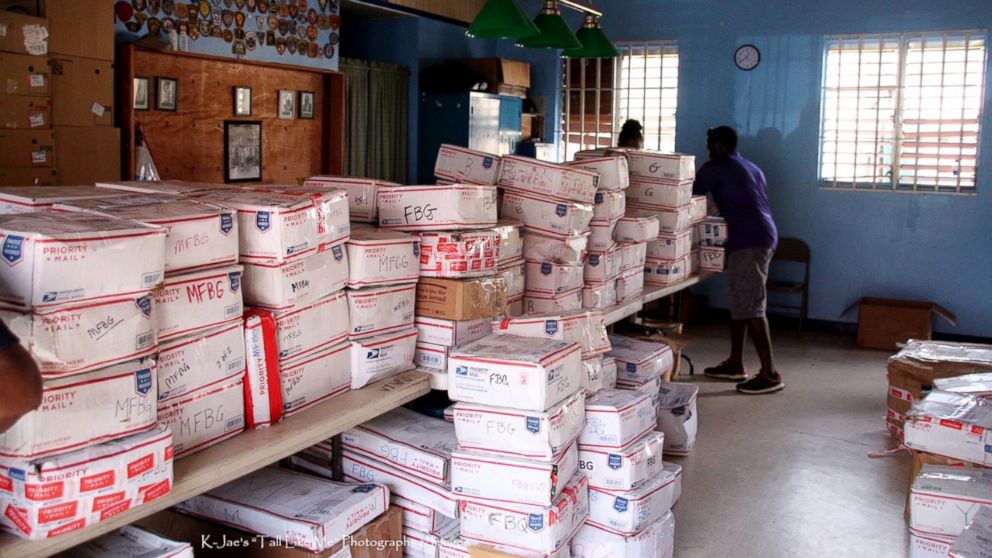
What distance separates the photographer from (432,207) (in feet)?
10.5

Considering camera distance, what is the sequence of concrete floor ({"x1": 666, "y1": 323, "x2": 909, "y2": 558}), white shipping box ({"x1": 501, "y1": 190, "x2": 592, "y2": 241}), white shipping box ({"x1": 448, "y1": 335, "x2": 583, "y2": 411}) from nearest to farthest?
white shipping box ({"x1": 448, "y1": 335, "x2": 583, "y2": 411}) → concrete floor ({"x1": 666, "y1": 323, "x2": 909, "y2": 558}) → white shipping box ({"x1": 501, "y1": 190, "x2": 592, "y2": 241})

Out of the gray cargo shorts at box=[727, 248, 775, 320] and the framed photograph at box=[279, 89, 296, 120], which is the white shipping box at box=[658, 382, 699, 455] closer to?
the gray cargo shorts at box=[727, 248, 775, 320]

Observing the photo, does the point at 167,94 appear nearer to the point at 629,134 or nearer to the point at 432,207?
the point at 629,134

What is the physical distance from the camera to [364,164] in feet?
25.9

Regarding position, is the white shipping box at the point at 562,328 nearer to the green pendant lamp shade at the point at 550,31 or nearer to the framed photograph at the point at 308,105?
the green pendant lamp shade at the point at 550,31

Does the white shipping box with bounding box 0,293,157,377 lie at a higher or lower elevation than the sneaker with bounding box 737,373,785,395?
higher

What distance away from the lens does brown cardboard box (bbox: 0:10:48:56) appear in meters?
4.52

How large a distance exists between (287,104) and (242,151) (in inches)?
25.0

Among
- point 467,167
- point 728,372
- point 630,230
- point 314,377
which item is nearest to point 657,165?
point 630,230

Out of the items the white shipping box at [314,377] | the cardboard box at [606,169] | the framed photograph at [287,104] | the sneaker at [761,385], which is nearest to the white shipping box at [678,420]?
the cardboard box at [606,169]

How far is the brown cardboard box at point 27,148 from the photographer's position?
4621 mm

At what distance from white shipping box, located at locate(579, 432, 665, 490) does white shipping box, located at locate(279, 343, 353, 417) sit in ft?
2.96

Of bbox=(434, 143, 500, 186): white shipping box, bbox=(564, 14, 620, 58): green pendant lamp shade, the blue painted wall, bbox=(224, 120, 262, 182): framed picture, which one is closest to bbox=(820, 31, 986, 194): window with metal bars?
the blue painted wall

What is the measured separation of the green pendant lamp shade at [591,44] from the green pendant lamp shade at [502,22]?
108 centimetres
